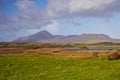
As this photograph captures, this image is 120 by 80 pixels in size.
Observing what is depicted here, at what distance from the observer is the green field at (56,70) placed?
A: 2729 cm

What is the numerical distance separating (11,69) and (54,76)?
6.60 m

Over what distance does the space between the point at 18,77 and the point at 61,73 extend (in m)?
5.11

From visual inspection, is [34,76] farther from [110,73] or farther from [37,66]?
[110,73]

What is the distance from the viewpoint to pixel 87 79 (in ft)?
85.8

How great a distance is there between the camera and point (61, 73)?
2939 centimetres

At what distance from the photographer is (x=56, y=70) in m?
31.1

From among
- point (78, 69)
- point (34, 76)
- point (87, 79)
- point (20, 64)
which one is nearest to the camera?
point (87, 79)

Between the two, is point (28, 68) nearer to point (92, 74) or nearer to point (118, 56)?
point (92, 74)

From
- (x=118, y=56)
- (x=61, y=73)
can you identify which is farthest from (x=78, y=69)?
(x=118, y=56)

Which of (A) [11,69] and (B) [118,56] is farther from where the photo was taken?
(B) [118,56]

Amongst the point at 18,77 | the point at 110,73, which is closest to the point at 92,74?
the point at 110,73

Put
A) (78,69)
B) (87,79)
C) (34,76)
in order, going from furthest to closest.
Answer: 1. (78,69)
2. (34,76)
3. (87,79)

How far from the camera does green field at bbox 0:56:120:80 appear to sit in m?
27.3

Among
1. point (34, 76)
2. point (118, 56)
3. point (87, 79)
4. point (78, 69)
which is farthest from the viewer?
point (118, 56)
